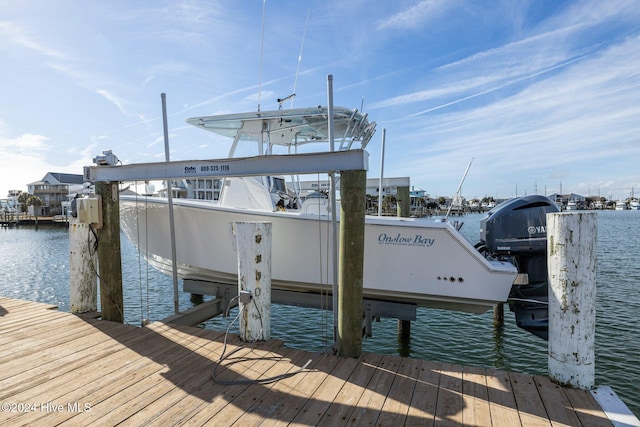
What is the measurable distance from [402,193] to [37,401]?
8832 millimetres

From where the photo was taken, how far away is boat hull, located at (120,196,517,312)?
5.28 m

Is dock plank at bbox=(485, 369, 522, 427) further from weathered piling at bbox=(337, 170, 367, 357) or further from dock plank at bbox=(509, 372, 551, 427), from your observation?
weathered piling at bbox=(337, 170, 367, 357)

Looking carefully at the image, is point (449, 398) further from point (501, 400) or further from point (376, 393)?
point (376, 393)

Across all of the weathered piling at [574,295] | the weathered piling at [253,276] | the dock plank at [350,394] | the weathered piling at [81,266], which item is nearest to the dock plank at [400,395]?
the dock plank at [350,394]

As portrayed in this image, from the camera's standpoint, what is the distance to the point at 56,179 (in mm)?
68375

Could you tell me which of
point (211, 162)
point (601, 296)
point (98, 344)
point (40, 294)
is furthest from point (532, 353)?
point (40, 294)

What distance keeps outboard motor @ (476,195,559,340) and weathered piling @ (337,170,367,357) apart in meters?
3.03

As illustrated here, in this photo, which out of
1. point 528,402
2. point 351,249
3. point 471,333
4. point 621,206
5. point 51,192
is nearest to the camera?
point 528,402

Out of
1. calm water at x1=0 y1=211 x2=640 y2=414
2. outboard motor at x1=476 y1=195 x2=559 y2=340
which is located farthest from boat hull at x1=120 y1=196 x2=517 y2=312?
Answer: calm water at x1=0 y1=211 x2=640 y2=414

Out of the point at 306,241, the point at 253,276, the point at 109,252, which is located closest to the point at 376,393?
the point at 253,276

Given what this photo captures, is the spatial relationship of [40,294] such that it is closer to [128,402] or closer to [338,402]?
[128,402]

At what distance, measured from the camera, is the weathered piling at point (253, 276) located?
4055mm

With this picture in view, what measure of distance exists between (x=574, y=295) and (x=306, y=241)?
3679 millimetres

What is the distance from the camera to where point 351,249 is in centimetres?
363
